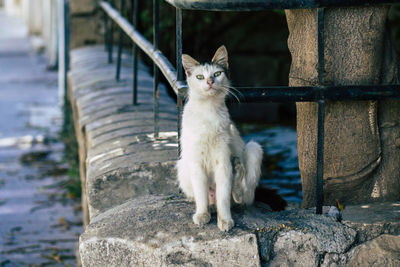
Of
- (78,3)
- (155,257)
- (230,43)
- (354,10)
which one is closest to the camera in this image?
(155,257)

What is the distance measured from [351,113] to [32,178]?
12.3 feet

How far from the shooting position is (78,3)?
6.22 meters

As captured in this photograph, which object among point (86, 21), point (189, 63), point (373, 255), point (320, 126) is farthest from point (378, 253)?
point (86, 21)

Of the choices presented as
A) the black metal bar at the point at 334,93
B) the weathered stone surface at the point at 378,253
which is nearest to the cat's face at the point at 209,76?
the black metal bar at the point at 334,93

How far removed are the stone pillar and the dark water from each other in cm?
77

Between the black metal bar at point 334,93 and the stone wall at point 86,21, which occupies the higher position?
the stone wall at point 86,21

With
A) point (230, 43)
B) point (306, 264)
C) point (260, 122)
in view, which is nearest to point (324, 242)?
point (306, 264)

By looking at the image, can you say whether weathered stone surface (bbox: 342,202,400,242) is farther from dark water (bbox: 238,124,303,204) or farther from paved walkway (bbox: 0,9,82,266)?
paved walkway (bbox: 0,9,82,266)

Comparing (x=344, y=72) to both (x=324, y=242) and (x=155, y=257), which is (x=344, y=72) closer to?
(x=324, y=242)

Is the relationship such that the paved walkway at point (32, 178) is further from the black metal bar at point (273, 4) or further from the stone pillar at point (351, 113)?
the black metal bar at point (273, 4)

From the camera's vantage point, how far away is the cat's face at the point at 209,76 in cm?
247

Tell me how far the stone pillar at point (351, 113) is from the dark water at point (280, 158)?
2.51 feet

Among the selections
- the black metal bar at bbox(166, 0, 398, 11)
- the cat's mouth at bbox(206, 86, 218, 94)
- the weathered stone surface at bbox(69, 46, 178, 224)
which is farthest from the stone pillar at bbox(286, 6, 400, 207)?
the weathered stone surface at bbox(69, 46, 178, 224)

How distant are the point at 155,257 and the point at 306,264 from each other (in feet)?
1.80
